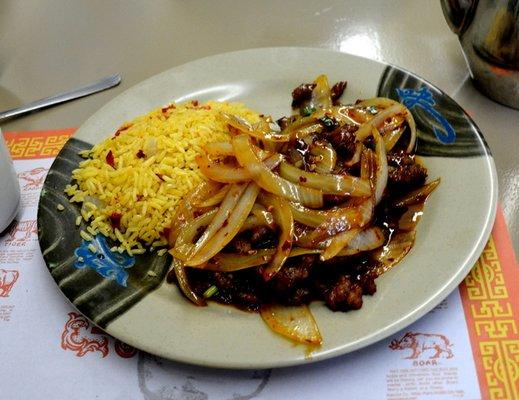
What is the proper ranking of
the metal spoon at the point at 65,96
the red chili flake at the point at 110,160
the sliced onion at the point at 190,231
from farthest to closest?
the metal spoon at the point at 65,96
the red chili flake at the point at 110,160
the sliced onion at the point at 190,231

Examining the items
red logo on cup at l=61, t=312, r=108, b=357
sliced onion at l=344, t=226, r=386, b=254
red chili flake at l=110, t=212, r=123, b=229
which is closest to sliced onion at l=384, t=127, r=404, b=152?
sliced onion at l=344, t=226, r=386, b=254

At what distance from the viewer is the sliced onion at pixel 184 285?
1378 mm

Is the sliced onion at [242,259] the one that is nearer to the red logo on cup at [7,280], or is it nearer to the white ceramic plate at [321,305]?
the white ceramic plate at [321,305]

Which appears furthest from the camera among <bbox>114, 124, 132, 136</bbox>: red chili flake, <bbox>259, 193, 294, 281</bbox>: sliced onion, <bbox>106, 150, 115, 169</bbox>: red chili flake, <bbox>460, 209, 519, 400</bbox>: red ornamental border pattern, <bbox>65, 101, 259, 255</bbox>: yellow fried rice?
<bbox>114, 124, 132, 136</bbox>: red chili flake

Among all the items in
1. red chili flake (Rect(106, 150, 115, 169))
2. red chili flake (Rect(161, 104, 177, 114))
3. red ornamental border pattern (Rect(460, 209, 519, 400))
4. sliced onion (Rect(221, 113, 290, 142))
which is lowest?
red ornamental border pattern (Rect(460, 209, 519, 400))

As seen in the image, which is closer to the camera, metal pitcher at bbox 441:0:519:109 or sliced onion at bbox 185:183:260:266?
sliced onion at bbox 185:183:260:266

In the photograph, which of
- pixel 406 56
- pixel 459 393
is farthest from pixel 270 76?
pixel 459 393

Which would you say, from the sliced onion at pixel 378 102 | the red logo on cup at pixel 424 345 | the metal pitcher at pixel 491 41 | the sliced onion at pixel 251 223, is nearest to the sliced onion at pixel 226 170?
the sliced onion at pixel 251 223

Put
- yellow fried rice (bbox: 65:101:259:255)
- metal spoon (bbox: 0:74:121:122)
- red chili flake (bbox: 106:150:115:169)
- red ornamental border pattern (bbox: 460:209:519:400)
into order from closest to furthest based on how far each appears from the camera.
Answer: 1. red ornamental border pattern (bbox: 460:209:519:400)
2. yellow fried rice (bbox: 65:101:259:255)
3. red chili flake (bbox: 106:150:115:169)
4. metal spoon (bbox: 0:74:121:122)

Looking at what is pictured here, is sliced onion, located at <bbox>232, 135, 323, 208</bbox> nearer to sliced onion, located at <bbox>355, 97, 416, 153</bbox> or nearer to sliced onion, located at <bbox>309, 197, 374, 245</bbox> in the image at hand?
sliced onion, located at <bbox>309, 197, 374, 245</bbox>

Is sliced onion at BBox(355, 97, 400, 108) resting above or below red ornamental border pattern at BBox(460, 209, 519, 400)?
above

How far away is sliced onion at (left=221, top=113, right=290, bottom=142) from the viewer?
1598 mm

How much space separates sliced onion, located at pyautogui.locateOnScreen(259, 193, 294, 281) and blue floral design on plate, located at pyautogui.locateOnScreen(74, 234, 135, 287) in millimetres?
392

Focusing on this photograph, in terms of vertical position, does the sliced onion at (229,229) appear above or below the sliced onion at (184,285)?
above
